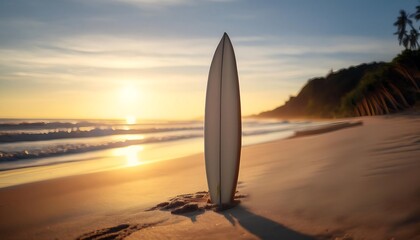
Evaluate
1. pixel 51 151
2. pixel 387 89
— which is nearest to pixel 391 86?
pixel 387 89

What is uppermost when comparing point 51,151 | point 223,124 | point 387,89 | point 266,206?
point 387,89

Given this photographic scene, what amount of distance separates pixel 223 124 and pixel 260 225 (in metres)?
1.38

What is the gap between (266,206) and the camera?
130 inches

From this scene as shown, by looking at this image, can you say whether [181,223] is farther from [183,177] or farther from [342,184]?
[183,177]

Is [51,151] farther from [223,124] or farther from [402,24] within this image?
[402,24]

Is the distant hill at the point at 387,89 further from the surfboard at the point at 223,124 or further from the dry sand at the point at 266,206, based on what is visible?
the surfboard at the point at 223,124

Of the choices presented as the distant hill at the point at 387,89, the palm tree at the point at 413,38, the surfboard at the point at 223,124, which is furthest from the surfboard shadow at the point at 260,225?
the palm tree at the point at 413,38

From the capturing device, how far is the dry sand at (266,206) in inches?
98.9

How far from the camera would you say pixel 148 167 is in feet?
23.9

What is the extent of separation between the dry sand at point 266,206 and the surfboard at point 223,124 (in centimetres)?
38

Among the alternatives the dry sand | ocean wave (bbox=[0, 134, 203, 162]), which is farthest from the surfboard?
ocean wave (bbox=[0, 134, 203, 162])

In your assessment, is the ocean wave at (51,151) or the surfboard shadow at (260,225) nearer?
the surfboard shadow at (260,225)

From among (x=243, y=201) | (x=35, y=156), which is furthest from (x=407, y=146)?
(x=35, y=156)

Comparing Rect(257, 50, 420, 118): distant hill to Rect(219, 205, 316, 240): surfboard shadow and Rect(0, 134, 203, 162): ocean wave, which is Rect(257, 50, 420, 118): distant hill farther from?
Rect(219, 205, 316, 240): surfboard shadow
